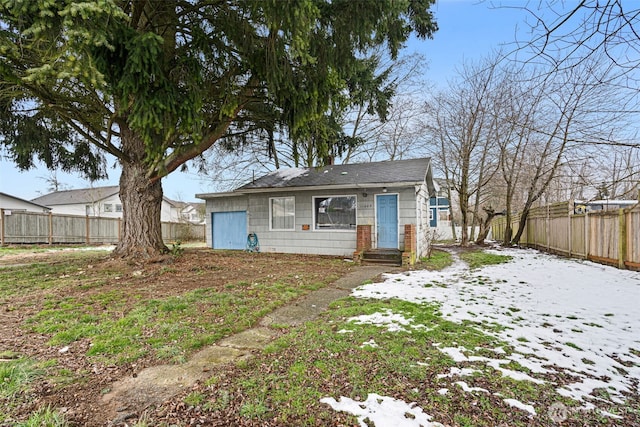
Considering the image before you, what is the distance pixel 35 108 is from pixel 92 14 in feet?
21.7

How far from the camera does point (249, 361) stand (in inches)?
113

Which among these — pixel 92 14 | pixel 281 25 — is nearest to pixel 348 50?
pixel 281 25

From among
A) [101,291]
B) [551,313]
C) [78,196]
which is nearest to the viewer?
[551,313]

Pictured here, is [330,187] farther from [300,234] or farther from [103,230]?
[103,230]

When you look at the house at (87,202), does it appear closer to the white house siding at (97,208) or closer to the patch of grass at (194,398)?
the white house siding at (97,208)

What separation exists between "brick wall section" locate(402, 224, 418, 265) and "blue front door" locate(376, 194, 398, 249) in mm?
648

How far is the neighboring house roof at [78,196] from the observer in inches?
1242

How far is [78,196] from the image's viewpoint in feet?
106

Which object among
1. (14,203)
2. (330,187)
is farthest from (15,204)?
(330,187)

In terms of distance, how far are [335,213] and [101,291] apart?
732 centimetres

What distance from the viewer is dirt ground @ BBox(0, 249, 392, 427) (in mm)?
2230

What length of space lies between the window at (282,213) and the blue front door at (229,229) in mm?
1647

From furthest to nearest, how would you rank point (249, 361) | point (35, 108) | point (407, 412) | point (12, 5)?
point (35, 108) → point (12, 5) → point (249, 361) → point (407, 412)

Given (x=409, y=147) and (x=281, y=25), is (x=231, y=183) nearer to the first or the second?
(x=409, y=147)
